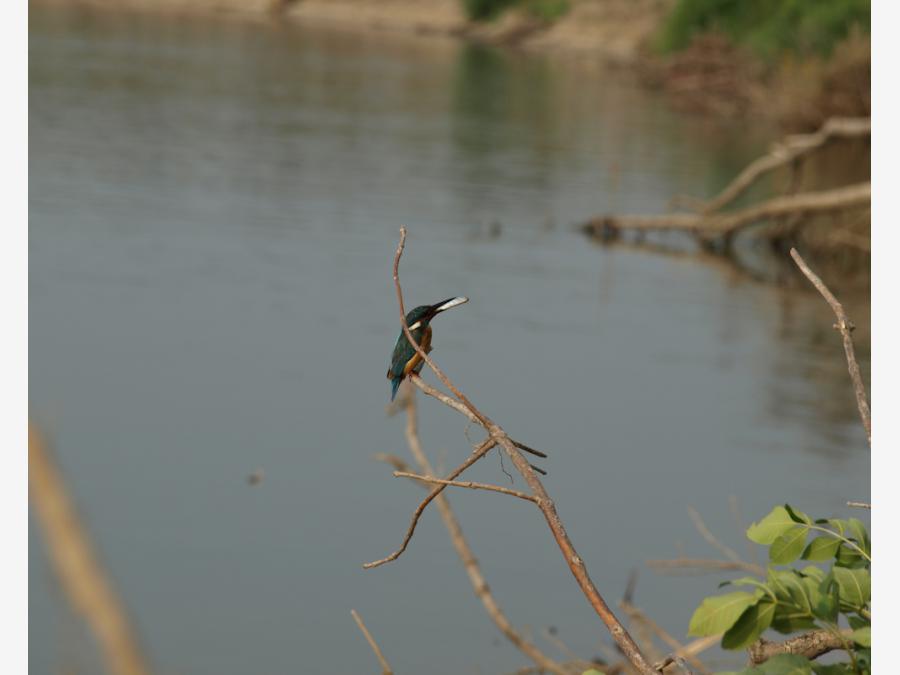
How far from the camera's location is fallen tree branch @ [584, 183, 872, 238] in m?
14.8

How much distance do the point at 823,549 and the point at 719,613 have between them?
0.24 metres

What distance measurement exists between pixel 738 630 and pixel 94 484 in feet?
20.8

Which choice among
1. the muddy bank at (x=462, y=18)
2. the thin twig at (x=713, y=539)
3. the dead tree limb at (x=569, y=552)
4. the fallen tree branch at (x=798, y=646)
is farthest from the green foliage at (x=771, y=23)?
the dead tree limb at (x=569, y=552)

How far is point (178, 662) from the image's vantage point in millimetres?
6047

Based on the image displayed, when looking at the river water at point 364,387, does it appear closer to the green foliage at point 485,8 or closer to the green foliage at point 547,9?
the green foliage at point 547,9

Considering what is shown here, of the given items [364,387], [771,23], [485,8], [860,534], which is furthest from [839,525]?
[485,8]

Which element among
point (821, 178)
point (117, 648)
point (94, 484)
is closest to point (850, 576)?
point (117, 648)

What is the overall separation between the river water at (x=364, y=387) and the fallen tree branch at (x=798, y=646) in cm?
104

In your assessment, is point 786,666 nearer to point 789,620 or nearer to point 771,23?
point 789,620

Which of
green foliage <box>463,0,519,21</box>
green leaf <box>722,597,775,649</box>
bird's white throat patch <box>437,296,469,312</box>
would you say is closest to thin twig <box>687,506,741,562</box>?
green leaf <box>722,597,775,649</box>

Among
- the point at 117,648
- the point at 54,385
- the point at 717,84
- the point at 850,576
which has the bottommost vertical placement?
the point at 54,385

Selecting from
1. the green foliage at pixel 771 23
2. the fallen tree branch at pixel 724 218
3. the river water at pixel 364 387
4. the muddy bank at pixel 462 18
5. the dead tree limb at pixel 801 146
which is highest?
the muddy bank at pixel 462 18

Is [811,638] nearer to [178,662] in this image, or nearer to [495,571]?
[178,662]

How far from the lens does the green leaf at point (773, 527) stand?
6.89 feet
